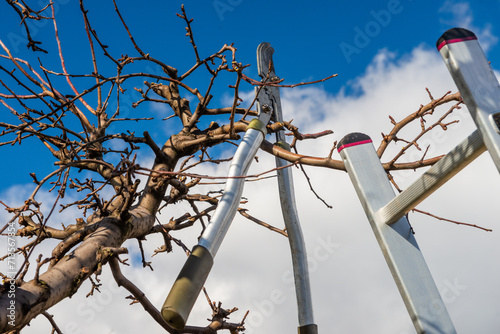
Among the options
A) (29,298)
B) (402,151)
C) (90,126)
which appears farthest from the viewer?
(90,126)

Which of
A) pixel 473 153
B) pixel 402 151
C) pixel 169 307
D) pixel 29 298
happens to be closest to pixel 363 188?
pixel 473 153

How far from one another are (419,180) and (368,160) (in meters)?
0.23

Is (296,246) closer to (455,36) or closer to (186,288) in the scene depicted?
(186,288)

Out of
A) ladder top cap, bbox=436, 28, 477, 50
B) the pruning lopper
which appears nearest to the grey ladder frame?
ladder top cap, bbox=436, 28, 477, 50

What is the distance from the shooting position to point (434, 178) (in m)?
1.10

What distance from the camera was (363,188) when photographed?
130 cm

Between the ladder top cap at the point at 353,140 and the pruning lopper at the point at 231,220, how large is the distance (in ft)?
0.72

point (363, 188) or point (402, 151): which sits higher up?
point (402, 151)

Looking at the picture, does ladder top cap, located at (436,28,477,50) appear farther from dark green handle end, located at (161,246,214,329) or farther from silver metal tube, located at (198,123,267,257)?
dark green handle end, located at (161,246,214,329)

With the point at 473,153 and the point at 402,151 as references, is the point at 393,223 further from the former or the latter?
the point at 402,151

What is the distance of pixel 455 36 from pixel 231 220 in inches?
32.3

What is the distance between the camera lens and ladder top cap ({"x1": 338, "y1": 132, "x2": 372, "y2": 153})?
4.53 ft

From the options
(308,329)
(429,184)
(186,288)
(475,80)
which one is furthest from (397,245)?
(308,329)

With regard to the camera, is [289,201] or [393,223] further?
[289,201]
